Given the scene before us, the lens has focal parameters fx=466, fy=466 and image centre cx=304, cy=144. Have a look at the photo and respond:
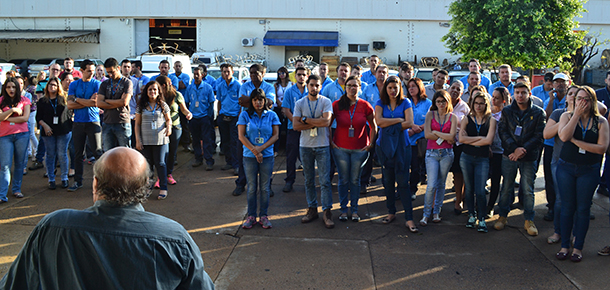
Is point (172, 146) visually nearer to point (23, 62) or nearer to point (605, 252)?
point (605, 252)

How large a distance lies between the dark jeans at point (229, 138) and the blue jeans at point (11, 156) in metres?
3.30

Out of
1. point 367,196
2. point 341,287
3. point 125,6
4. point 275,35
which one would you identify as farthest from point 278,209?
point 125,6

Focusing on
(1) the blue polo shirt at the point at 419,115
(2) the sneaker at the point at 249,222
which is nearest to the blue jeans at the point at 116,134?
(2) the sneaker at the point at 249,222

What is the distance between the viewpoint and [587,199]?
195 inches

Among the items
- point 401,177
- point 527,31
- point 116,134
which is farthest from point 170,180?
point 527,31

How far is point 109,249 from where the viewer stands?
196 centimetres

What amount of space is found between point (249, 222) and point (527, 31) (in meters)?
12.1

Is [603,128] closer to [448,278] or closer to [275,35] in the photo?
[448,278]

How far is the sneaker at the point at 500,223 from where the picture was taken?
596 centimetres

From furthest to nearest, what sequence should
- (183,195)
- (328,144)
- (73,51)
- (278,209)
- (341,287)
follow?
(73,51) → (183,195) → (278,209) → (328,144) → (341,287)

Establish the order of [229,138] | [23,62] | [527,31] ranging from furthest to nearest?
[23,62] → [527,31] → [229,138]

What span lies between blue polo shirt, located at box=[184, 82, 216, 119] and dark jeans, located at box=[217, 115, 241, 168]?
21.8 inches

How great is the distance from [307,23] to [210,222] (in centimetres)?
2448

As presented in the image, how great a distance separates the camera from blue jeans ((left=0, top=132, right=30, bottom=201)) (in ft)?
21.9
